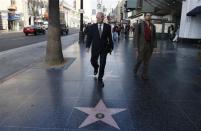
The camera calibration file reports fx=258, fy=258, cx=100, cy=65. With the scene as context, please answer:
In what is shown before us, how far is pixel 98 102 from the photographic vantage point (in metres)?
5.49

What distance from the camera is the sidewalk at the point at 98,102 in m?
4.34

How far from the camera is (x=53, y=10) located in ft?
32.2

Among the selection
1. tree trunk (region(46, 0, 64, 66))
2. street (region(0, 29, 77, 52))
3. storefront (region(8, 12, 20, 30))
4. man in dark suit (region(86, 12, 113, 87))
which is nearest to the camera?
man in dark suit (region(86, 12, 113, 87))

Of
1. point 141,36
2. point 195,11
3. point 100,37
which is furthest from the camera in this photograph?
point 195,11

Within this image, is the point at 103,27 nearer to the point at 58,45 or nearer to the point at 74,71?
the point at 74,71

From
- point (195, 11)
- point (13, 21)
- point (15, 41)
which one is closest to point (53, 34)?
point (195, 11)

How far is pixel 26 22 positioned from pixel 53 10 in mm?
60988

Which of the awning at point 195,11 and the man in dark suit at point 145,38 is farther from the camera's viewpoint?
the awning at point 195,11

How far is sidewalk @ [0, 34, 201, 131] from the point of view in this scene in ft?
14.3

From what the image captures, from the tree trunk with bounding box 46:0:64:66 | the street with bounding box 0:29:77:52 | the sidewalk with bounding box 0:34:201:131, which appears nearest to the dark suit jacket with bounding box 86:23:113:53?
the sidewalk with bounding box 0:34:201:131

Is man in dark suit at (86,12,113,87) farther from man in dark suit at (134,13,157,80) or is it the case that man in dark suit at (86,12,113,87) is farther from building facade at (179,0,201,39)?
building facade at (179,0,201,39)

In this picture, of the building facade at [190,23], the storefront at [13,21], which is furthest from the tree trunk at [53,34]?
the storefront at [13,21]

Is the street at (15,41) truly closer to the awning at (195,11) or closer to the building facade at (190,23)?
the building facade at (190,23)

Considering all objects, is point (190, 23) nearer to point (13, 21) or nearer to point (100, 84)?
point (100, 84)
